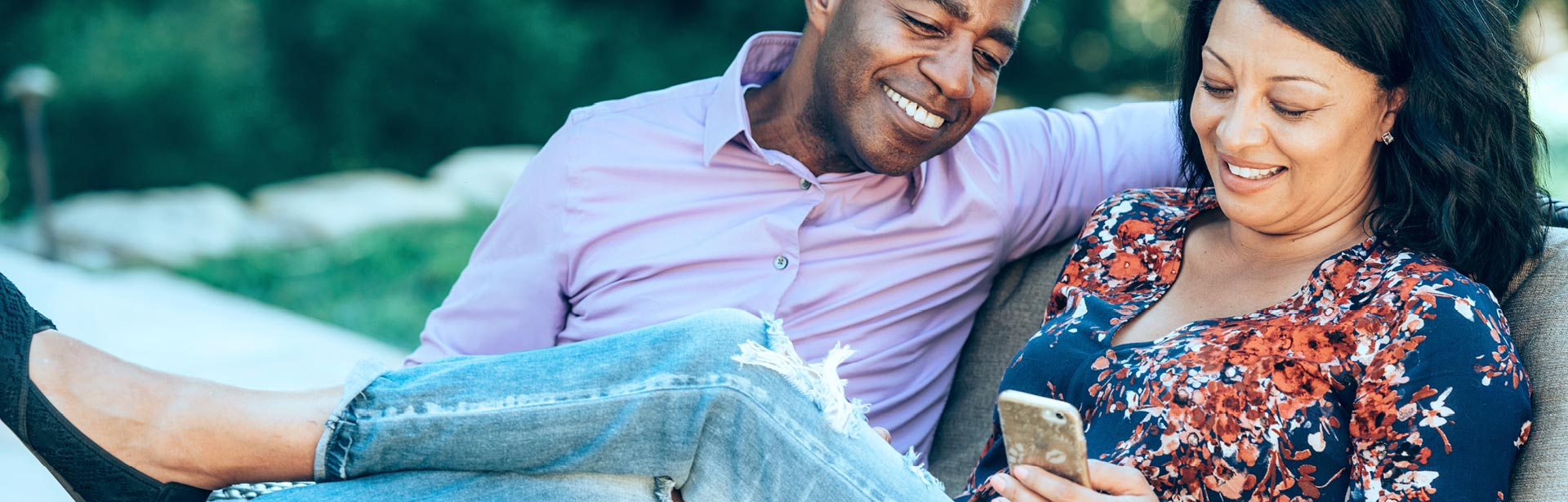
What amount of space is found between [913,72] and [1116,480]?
97 centimetres

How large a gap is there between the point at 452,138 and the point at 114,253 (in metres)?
3.05

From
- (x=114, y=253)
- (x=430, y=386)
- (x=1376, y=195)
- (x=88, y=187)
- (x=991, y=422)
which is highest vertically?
(x=88, y=187)

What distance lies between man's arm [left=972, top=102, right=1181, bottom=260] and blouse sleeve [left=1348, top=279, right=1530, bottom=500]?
2.96 feet

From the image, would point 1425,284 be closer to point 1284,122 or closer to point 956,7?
point 1284,122

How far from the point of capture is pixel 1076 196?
2883 mm

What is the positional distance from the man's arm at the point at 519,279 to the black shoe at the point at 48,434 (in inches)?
31.3

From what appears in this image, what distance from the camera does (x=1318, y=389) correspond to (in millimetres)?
2031

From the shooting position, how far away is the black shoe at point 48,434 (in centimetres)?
201

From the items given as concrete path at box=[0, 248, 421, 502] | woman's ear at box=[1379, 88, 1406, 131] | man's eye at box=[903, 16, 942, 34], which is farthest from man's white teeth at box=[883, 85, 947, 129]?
concrete path at box=[0, 248, 421, 502]

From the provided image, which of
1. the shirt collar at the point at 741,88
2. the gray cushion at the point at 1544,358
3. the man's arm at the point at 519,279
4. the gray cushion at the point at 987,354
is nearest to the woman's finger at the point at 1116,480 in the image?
the gray cushion at the point at 1544,358

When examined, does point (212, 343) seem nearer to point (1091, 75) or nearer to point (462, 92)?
point (462, 92)

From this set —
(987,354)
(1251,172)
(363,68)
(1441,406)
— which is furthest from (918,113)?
(363,68)

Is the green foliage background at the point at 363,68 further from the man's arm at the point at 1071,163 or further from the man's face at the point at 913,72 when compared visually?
the man's face at the point at 913,72

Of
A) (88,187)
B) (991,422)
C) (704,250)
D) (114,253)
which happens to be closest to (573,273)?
(704,250)
